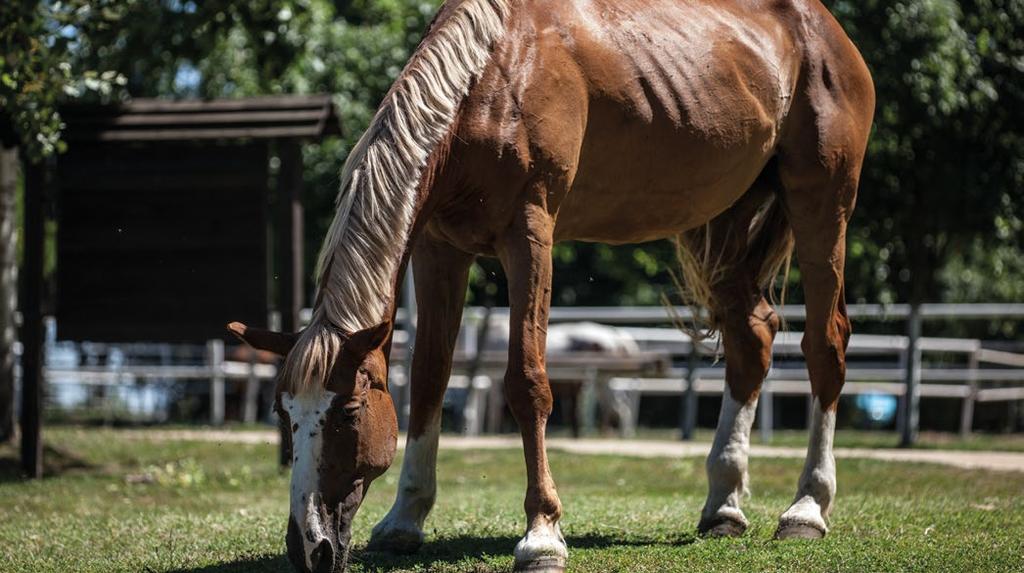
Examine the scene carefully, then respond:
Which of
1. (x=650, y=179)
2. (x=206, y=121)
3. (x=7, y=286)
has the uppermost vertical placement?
Result: (x=206, y=121)

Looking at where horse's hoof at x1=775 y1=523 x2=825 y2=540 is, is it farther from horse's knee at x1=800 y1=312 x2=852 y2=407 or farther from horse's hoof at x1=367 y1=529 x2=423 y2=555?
horse's hoof at x1=367 y1=529 x2=423 y2=555

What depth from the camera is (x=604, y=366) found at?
45.9 feet

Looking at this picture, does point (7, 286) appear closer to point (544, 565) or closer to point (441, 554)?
point (441, 554)

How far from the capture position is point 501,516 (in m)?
6.36

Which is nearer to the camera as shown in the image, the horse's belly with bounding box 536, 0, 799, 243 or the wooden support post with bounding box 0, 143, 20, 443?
the horse's belly with bounding box 536, 0, 799, 243

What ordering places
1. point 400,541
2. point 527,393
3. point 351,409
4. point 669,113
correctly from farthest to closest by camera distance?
point 669,113, point 400,541, point 527,393, point 351,409

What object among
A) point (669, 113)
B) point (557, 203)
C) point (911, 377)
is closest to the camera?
point (557, 203)

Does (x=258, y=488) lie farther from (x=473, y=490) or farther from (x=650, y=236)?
(x=650, y=236)

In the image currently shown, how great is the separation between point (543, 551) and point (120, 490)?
475cm

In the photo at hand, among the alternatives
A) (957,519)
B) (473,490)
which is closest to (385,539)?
(957,519)

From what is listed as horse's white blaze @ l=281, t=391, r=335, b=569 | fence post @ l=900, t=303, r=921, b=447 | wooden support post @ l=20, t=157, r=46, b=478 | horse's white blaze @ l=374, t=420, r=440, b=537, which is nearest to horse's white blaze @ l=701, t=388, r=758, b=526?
horse's white blaze @ l=374, t=420, r=440, b=537

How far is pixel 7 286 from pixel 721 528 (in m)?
6.40

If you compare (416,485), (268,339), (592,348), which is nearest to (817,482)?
(416,485)

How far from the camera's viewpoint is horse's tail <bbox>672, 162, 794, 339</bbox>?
6.16m
